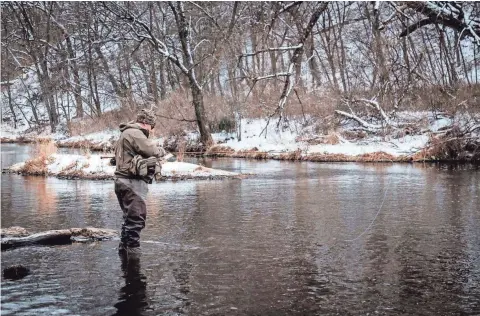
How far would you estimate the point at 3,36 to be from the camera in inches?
1839

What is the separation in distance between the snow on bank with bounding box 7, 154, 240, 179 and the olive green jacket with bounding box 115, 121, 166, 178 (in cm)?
1060

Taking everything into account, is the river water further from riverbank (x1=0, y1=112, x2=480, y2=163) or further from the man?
riverbank (x1=0, y1=112, x2=480, y2=163)

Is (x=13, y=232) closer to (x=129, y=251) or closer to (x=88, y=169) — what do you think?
(x=129, y=251)

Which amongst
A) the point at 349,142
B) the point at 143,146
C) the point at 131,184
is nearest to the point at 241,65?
the point at 349,142

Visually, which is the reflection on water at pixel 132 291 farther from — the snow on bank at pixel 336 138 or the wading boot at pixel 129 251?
the snow on bank at pixel 336 138

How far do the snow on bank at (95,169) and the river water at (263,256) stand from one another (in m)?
3.96

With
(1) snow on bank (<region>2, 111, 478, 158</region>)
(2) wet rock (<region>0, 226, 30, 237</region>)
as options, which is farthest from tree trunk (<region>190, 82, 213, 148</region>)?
(2) wet rock (<region>0, 226, 30, 237</region>)

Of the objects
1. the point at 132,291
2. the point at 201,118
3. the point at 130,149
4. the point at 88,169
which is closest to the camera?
the point at 132,291

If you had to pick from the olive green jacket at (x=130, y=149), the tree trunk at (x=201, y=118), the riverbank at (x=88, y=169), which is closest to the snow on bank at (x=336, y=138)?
the tree trunk at (x=201, y=118)

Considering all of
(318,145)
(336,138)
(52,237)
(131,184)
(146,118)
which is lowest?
(52,237)

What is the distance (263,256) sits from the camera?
748 cm

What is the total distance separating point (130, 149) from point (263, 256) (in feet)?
7.38

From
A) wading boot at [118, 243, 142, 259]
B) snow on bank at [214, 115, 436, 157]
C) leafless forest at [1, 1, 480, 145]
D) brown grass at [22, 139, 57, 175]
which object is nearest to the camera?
wading boot at [118, 243, 142, 259]

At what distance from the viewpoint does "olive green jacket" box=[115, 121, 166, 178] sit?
764cm
